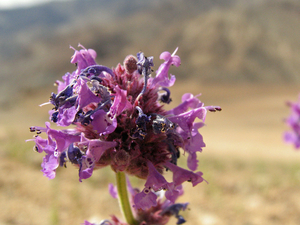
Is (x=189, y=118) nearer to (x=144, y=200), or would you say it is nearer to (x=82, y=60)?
(x=144, y=200)

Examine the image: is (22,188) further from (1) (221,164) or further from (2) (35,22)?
(2) (35,22)

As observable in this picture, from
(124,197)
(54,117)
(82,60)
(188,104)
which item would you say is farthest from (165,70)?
(124,197)

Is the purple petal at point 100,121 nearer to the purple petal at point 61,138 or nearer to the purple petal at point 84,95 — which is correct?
the purple petal at point 84,95

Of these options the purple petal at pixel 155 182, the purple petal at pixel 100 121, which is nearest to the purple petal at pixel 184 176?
the purple petal at pixel 155 182

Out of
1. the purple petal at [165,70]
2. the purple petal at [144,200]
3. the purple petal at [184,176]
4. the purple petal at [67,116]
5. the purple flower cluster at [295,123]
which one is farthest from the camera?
the purple flower cluster at [295,123]

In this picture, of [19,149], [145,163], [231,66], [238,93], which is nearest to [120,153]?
[145,163]

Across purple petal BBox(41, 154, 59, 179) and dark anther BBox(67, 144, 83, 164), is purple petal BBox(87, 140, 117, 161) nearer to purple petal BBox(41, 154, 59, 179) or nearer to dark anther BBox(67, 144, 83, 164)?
dark anther BBox(67, 144, 83, 164)
